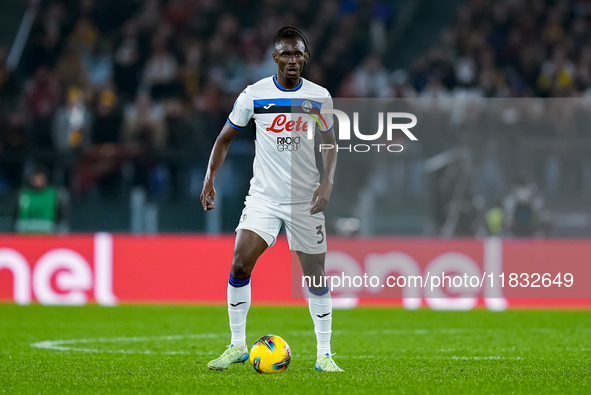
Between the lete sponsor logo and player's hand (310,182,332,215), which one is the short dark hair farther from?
the lete sponsor logo

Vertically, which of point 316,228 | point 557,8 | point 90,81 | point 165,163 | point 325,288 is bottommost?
point 325,288

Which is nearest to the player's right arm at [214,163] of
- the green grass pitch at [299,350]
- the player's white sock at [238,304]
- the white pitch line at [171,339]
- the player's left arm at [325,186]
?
the player's white sock at [238,304]

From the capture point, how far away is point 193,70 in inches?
616

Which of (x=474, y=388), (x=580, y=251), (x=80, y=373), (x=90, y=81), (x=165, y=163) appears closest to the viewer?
(x=474, y=388)

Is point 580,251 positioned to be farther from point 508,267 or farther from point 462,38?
point 462,38

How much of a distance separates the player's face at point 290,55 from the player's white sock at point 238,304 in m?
1.37

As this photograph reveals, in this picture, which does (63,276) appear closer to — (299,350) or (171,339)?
(171,339)

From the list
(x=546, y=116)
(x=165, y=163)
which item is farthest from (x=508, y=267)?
(x=165, y=163)

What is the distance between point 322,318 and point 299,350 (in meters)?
1.48

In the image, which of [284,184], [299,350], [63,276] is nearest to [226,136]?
[284,184]

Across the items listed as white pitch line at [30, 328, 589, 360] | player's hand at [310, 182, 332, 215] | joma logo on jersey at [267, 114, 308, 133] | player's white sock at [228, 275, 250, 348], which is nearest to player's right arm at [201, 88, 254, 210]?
joma logo on jersey at [267, 114, 308, 133]

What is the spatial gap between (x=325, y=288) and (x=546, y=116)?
6602 millimetres

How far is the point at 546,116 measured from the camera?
12.1m

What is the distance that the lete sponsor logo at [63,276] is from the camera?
12.4 metres
